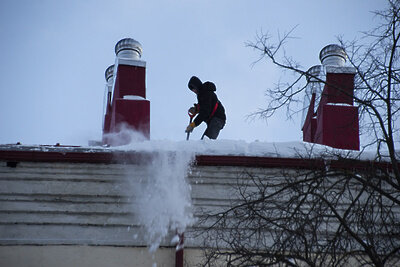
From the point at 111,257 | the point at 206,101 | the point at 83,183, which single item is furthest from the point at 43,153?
the point at 206,101

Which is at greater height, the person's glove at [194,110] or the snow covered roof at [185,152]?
the person's glove at [194,110]

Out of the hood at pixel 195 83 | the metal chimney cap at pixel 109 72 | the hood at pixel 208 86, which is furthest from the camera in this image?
the metal chimney cap at pixel 109 72

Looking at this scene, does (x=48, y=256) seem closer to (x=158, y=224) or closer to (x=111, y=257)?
(x=111, y=257)

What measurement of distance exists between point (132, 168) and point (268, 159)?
5.01 ft

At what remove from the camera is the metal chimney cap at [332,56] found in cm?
852

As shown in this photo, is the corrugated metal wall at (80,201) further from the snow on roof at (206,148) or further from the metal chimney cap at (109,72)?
the metal chimney cap at (109,72)

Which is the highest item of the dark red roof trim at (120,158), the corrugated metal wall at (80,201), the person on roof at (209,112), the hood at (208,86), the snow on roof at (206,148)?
the hood at (208,86)

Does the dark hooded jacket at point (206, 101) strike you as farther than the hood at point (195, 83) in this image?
No

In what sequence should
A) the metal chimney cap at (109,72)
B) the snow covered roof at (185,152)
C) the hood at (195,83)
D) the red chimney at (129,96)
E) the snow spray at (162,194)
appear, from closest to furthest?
the snow spray at (162,194) < the snow covered roof at (185,152) < the red chimney at (129,96) < the hood at (195,83) < the metal chimney cap at (109,72)

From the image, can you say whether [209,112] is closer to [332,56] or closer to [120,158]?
[332,56]

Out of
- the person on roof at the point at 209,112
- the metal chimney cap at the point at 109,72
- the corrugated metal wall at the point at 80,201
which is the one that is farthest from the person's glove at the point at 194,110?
the corrugated metal wall at the point at 80,201

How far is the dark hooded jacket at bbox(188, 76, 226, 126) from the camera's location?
8.24 m

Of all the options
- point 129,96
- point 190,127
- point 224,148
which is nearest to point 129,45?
point 129,96

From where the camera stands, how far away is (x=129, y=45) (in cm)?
827
